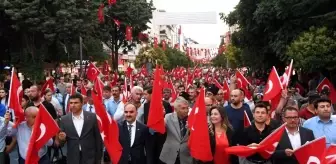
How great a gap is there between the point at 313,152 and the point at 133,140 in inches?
118

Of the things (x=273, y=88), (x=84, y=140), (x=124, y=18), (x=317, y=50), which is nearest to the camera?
(x=84, y=140)

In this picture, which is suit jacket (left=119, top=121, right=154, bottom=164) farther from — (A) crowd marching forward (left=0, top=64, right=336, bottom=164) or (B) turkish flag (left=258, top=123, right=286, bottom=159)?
(B) turkish flag (left=258, top=123, right=286, bottom=159)

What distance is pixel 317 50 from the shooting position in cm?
2092

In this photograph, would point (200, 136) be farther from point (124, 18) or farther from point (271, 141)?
point (124, 18)

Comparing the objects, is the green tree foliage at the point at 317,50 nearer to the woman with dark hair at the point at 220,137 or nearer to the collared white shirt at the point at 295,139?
the woman with dark hair at the point at 220,137

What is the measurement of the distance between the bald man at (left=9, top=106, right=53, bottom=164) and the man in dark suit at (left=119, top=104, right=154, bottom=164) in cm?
103

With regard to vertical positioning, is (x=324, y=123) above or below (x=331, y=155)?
above

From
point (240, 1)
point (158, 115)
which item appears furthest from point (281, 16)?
point (158, 115)

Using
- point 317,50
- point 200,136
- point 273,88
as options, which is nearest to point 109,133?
point 200,136

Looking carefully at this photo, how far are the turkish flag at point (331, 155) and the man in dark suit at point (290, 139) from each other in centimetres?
42

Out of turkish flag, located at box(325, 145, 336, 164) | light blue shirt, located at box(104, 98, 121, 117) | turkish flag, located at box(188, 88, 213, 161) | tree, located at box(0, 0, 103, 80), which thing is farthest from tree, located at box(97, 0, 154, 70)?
turkish flag, located at box(325, 145, 336, 164)

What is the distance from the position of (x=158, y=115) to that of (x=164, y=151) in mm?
541

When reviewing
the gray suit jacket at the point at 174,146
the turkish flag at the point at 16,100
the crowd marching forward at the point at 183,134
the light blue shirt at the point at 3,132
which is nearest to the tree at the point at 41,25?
the crowd marching forward at the point at 183,134

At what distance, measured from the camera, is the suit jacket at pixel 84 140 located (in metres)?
7.67
